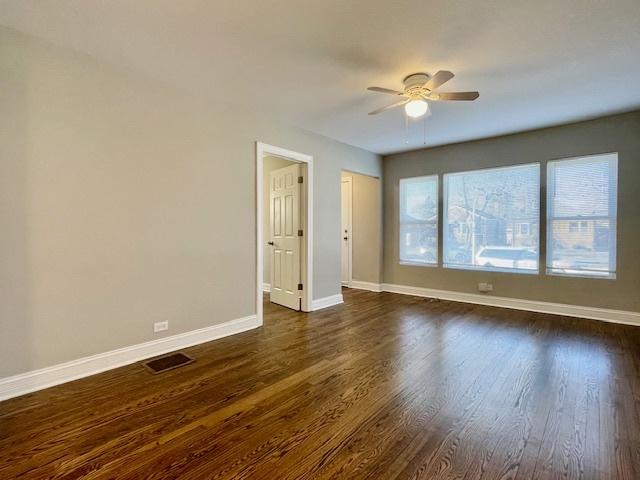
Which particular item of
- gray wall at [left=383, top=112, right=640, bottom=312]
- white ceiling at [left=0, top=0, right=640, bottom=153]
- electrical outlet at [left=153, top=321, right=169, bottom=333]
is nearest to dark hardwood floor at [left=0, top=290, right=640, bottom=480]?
electrical outlet at [left=153, top=321, right=169, bottom=333]

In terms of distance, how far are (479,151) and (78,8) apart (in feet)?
16.4

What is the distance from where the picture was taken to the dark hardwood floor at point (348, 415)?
1.58m

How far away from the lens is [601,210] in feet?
13.2

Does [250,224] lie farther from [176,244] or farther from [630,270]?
[630,270]

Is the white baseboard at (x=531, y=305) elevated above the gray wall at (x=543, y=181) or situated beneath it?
situated beneath

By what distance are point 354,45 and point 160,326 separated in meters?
2.96

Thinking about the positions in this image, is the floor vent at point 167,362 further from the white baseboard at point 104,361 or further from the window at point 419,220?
the window at point 419,220

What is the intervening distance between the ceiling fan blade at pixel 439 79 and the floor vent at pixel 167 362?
3125 millimetres

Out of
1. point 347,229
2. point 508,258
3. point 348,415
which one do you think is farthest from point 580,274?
point 348,415

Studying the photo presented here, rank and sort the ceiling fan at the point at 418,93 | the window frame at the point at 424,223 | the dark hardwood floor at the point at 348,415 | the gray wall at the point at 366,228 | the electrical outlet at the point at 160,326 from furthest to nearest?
1. the gray wall at the point at 366,228
2. the window frame at the point at 424,223
3. the electrical outlet at the point at 160,326
4. the ceiling fan at the point at 418,93
5. the dark hardwood floor at the point at 348,415

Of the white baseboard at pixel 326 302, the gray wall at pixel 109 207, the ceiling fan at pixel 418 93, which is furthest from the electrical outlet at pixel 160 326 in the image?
the ceiling fan at pixel 418 93

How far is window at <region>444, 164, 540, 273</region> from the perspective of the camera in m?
4.56

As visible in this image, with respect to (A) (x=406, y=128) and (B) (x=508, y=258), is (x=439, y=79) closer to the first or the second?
(A) (x=406, y=128)

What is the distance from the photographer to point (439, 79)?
97.8 inches
